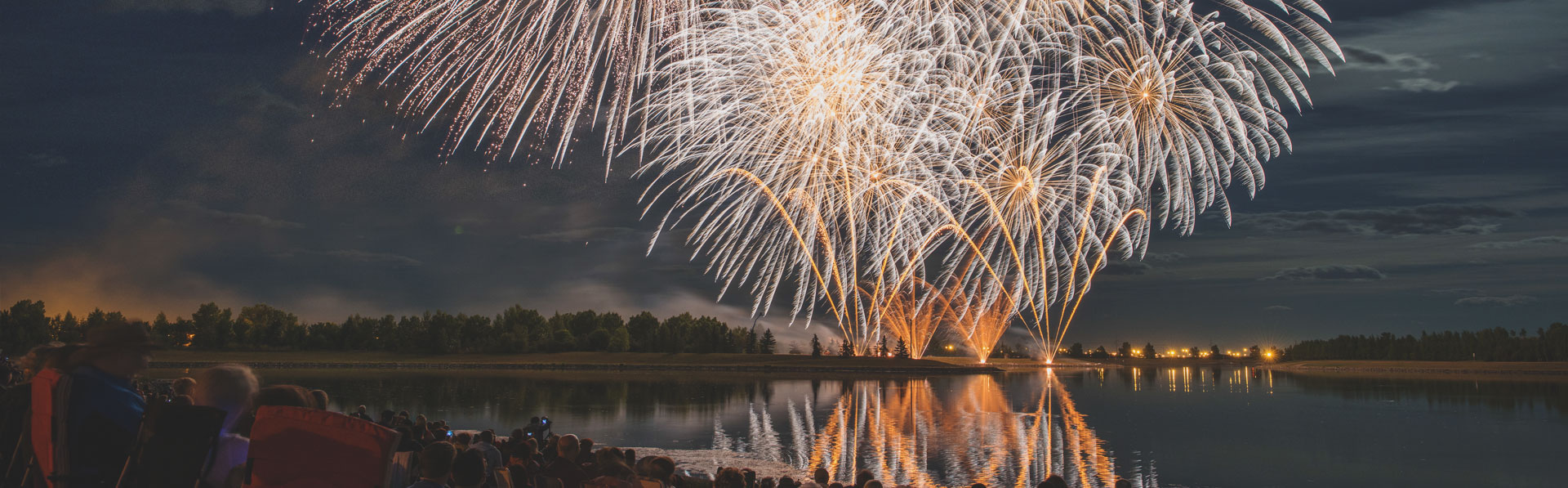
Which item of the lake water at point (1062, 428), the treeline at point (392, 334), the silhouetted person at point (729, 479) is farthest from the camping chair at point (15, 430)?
the treeline at point (392, 334)

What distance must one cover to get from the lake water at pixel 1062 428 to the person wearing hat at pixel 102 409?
52.7 feet

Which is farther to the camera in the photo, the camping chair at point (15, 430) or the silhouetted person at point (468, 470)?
the camping chair at point (15, 430)

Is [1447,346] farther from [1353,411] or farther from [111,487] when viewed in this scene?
[111,487]

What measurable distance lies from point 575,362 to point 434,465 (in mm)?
101772

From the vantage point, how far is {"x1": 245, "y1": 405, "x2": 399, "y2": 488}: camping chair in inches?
146

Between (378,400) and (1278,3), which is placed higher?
(1278,3)

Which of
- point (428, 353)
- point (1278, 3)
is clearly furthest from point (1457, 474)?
point (428, 353)

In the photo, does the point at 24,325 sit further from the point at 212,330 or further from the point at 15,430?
the point at 15,430

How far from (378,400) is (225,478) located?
42.3 metres

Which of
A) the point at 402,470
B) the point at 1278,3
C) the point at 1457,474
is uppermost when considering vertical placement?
the point at 1278,3

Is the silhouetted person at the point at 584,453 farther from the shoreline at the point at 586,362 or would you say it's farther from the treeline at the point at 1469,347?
the treeline at the point at 1469,347

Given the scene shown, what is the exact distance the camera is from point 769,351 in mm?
118562

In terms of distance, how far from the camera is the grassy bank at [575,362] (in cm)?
8944

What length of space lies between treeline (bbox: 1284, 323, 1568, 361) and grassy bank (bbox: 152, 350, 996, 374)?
8045cm
